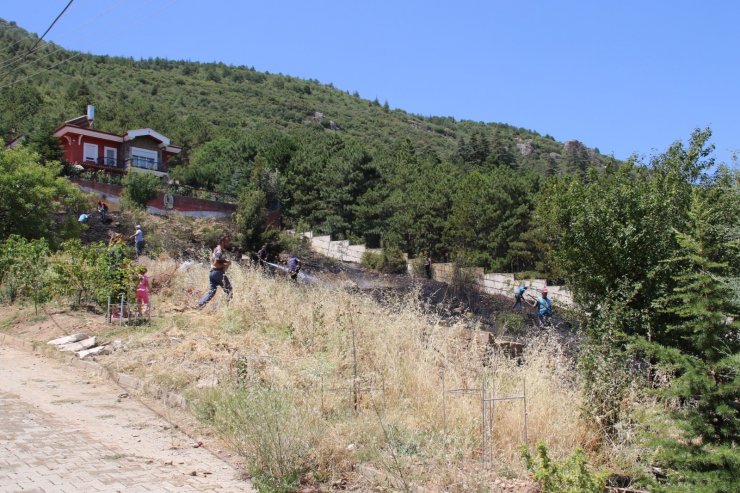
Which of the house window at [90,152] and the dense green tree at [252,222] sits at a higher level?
the house window at [90,152]

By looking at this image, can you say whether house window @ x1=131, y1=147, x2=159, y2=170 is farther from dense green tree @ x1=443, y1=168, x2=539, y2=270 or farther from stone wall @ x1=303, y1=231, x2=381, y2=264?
dense green tree @ x1=443, y1=168, x2=539, y2=270

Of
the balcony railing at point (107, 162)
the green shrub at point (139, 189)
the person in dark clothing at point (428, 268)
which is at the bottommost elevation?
the person in dark clothing at point (428, 268)

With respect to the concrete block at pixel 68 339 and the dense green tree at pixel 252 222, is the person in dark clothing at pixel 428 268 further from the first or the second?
the concrete block at pixel 68 339

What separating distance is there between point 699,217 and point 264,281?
9.52m

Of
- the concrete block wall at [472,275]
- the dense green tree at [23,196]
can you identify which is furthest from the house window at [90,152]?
the dense green tree at [23,196]

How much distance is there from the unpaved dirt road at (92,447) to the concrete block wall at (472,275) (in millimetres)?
26516

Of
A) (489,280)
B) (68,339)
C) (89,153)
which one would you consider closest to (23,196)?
(68,339)

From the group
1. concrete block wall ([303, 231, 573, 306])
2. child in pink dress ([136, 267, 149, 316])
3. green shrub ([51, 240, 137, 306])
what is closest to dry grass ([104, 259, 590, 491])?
child in pink dress ([136, 267, 149, 316])

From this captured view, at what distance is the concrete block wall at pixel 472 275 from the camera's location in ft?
117

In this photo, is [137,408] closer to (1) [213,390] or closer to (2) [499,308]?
(1) [213,390]

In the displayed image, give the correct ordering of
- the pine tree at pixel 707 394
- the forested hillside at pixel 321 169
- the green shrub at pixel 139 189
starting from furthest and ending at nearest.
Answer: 1. the forested hillside at pixel 321 169
2. the green shrub at pixel 139 189
3. the pine tree at pixel 707 394

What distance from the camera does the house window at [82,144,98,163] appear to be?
2089 inches

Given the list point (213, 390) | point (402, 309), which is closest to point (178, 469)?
point (213, 390)

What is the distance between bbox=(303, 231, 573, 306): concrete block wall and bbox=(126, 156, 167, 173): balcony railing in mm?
16797
